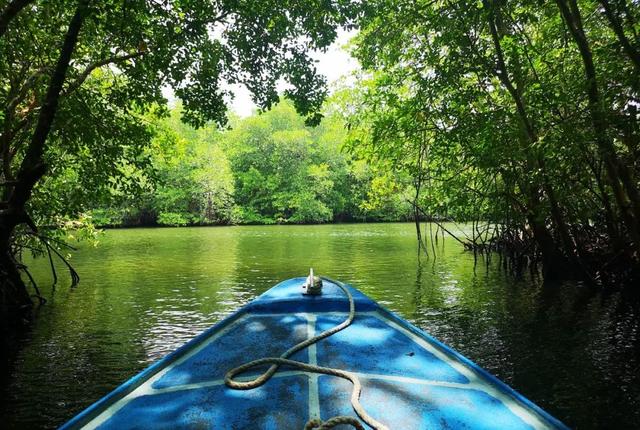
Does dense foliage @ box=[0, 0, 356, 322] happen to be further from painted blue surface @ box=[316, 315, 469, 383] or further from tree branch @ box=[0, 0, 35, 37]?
painted blue surface @ box=[316, 315, 469, 383]

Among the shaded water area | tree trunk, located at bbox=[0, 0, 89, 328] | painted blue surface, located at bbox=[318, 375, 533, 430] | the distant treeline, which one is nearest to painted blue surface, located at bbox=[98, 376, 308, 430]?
painted blue surface, located at bbox=[318, 375, 533, 430]

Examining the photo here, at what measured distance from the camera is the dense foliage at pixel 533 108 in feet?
23.1

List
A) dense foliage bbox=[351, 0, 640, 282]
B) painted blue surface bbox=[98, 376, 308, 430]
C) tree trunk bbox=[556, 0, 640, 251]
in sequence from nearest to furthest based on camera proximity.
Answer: painted blue surface bbox=[98, 376, 308, 430]
tree trunk bbox=[556, 0, 640, 251]
dense foliage bbox=[351, 0, 640, 282]

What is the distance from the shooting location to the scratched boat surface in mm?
2732

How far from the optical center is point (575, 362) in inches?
257

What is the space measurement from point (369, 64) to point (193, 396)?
10214 mm

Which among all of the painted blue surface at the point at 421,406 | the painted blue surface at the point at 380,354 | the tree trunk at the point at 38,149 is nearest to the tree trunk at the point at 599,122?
the painted blue surface at the point at 380,354

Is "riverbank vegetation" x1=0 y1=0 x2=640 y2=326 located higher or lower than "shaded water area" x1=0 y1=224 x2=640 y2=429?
higher

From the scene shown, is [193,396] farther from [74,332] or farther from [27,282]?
[27,282]

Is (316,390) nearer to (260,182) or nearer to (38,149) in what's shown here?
(38,149)

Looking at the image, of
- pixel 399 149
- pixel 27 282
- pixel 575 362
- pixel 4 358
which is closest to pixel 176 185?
pixel 27 282

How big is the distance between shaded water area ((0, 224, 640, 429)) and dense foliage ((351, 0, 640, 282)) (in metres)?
2.05

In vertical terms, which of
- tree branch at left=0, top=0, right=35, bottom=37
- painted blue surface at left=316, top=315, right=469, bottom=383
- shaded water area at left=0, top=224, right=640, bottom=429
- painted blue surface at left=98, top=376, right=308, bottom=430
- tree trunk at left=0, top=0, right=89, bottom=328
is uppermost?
tree branch at left=0, top=0, right=35, bottom=37

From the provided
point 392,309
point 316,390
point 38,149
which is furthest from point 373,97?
point 316,390
